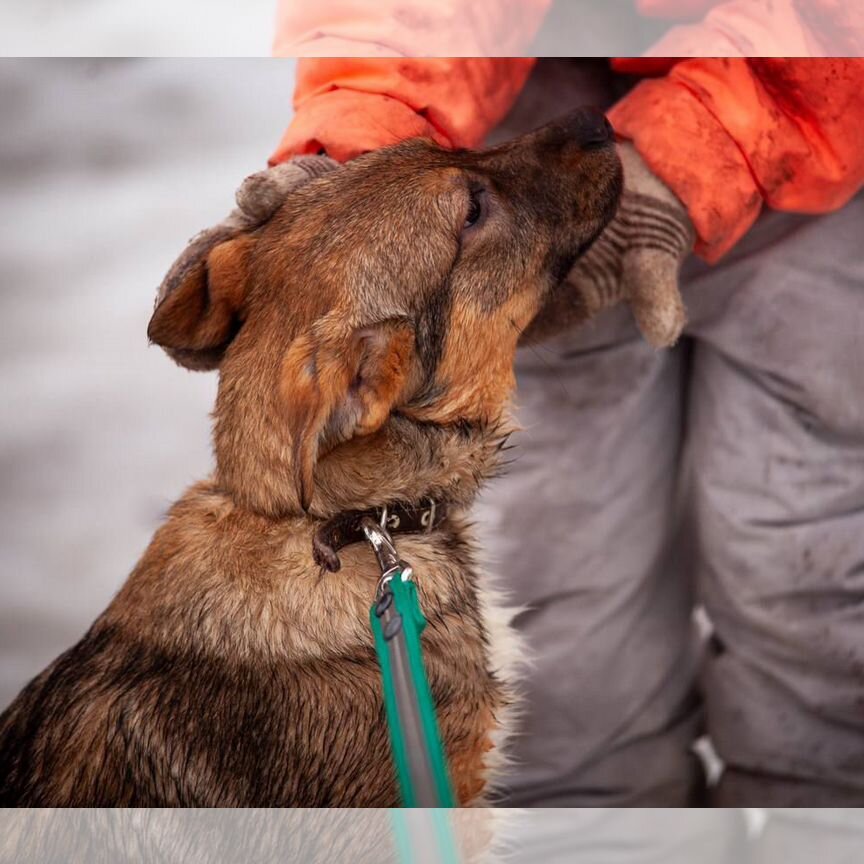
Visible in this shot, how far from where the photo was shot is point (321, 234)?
5.83 ft

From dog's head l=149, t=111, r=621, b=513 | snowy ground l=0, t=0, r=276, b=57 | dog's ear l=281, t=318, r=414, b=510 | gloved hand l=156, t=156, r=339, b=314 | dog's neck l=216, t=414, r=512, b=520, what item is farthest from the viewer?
snowy ground l=0, t=0, r=276, b=57

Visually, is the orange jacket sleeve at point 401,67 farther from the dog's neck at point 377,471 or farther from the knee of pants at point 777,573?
the knee of pants at point 777,573

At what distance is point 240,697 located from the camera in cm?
180

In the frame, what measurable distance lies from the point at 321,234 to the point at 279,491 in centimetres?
49

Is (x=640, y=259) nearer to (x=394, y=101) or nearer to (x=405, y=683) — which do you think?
(x=394, y=101)

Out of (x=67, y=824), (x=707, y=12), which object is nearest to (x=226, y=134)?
(x=707, y=12)

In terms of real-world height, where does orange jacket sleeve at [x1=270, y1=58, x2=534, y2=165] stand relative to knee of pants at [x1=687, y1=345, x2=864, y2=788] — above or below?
above

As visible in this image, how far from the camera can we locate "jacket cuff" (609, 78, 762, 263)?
2.01 meters

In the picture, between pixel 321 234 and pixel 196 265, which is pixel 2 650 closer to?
pixel 196 265

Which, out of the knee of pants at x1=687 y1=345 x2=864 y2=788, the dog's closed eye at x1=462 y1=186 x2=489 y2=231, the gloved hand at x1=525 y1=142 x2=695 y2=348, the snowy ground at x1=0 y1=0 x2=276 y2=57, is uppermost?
the snowy ground at x1=0 y1=0 x2=276 y2=57

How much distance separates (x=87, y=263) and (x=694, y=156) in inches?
54.0

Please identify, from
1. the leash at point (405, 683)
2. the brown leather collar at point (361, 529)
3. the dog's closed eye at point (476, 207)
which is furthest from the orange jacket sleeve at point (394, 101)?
the leash at point (405, 683)

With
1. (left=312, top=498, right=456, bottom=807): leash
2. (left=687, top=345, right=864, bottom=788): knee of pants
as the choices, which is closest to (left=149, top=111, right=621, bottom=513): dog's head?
(left=312, top=498, right=456, bottom=807): leash

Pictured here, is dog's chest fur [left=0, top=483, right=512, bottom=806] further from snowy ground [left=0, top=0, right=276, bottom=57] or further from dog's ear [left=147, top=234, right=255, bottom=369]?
snowy ground [left=0, top=0, right=276, bottom=57]
